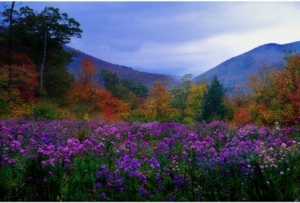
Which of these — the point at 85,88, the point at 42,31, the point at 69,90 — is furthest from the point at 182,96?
the point at 42,31

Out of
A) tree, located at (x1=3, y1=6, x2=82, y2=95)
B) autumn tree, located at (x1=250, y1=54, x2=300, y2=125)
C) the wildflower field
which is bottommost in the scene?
the wildflower field

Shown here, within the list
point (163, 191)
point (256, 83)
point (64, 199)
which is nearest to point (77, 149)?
point (64, 199)

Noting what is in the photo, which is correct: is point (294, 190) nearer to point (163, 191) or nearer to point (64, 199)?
point (163, 191)

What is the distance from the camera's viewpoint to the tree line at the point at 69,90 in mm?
16766

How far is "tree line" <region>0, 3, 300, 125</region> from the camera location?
16.8 meters

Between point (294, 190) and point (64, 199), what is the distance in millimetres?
3100

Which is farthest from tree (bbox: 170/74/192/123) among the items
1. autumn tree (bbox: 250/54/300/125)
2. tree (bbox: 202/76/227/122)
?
autumn tree (bbox: 250/54/300/125)

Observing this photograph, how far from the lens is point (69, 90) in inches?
1252

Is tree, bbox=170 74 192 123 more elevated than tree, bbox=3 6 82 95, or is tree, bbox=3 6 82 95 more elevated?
tree, bbox=3 6 82 95

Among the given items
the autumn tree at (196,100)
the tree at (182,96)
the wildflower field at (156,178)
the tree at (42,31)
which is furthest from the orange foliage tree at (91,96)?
the wildflower field at (156,178)

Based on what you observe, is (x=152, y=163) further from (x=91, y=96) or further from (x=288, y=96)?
(x=91, y=96)

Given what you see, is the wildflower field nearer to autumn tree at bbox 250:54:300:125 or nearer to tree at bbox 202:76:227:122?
autumn tree at bbox 250:54:300:125

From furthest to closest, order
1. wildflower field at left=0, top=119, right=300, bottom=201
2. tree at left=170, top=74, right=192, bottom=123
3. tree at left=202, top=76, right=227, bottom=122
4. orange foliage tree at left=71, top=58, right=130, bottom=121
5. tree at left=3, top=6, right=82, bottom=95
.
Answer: tree at left=170, top=74, right=192, bottom=123 < tree at left=202, top=76, right=227, bottom=122 < orange foliage tree at left=71, top=58, right=130, bottom=121 < tree at left=3, top=6, right=82, bottom=95 < wildflower field at left=0, top=119, right=300, bottom=201

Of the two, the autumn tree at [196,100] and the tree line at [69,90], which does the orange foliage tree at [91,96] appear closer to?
the tree line at [69,90]
